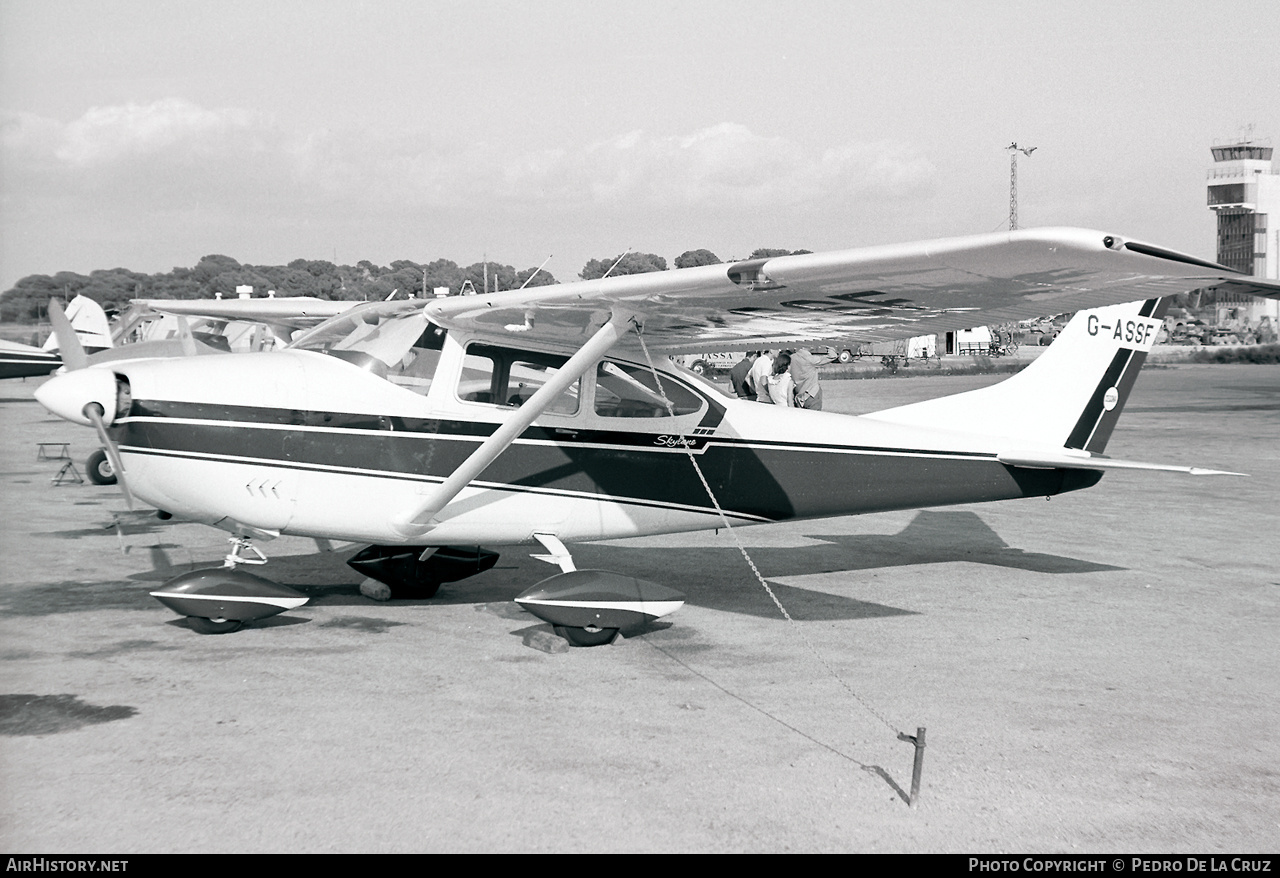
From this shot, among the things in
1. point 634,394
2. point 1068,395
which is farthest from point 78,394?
point 1068,395

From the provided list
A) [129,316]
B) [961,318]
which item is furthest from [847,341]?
[129,316]

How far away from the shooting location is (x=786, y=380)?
1385cm

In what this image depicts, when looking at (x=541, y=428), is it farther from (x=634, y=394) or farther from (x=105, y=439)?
(x=105, y=439)

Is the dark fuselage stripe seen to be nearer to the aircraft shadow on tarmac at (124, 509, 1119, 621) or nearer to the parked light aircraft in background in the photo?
the aircraft shadow on tarmac at (124, 509, 1119, 621)

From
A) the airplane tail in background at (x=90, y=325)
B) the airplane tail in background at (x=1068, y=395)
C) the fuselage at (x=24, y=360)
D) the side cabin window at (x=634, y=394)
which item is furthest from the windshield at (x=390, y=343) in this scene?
the airplane tail in background at (x=90, y=325)

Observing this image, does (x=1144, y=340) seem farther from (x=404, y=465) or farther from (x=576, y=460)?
(x=404, y=465)

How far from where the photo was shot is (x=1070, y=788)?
4.12 m

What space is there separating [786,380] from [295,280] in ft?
69.5

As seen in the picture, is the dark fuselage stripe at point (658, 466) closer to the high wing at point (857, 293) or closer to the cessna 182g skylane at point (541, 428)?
the cessna 182g skylane at point (541, 428)

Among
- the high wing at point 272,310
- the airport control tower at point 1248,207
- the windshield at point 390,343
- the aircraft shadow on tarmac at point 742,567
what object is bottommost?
the aircraft shadow on tarmac at point 742,567

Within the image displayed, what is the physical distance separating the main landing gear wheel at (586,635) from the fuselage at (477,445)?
0.86 meters

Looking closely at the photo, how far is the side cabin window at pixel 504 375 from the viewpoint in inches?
259

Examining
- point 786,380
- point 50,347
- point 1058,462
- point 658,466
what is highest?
point 50,347

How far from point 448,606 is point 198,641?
1590 millimetres
